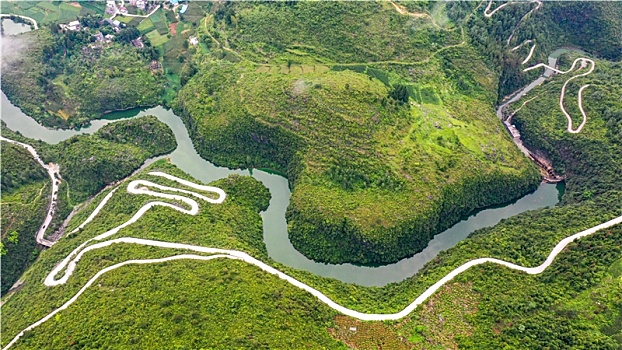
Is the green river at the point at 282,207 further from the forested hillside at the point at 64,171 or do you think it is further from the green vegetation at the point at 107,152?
the green vegetation at the point at 107,152

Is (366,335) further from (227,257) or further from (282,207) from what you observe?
(282,207)

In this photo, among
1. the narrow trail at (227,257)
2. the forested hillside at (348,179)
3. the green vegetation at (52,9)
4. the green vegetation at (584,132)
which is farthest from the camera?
the green vegetation at (52,9)

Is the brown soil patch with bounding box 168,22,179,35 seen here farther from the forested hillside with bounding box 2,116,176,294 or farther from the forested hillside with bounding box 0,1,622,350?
the forested hillside with bounding box 2,116,176,294

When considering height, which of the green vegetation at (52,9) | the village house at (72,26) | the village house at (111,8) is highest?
the village house at (111,8)

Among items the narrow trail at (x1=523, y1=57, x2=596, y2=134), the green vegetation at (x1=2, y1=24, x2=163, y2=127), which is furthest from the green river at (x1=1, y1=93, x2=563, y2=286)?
the narrow trail at (x1=523, y1=57, x2=596, y2=134)

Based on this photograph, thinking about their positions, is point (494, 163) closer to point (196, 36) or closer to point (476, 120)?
point (476, 120)

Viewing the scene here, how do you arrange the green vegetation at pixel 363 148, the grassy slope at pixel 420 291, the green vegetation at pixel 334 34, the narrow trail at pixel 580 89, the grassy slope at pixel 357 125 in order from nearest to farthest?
the grassy slope at pixel 420 291, the green vegetation at pixel 363 148, the grassy slope at pixel 357 125, the narrow trail at pixel 580 89, the green vegetation at pixel 334 34

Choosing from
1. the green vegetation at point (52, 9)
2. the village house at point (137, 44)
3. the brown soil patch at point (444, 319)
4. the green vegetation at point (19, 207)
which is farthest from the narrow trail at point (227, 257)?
the green vegetation at point (52, 9)

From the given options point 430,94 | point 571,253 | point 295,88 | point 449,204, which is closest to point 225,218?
point 295,88
